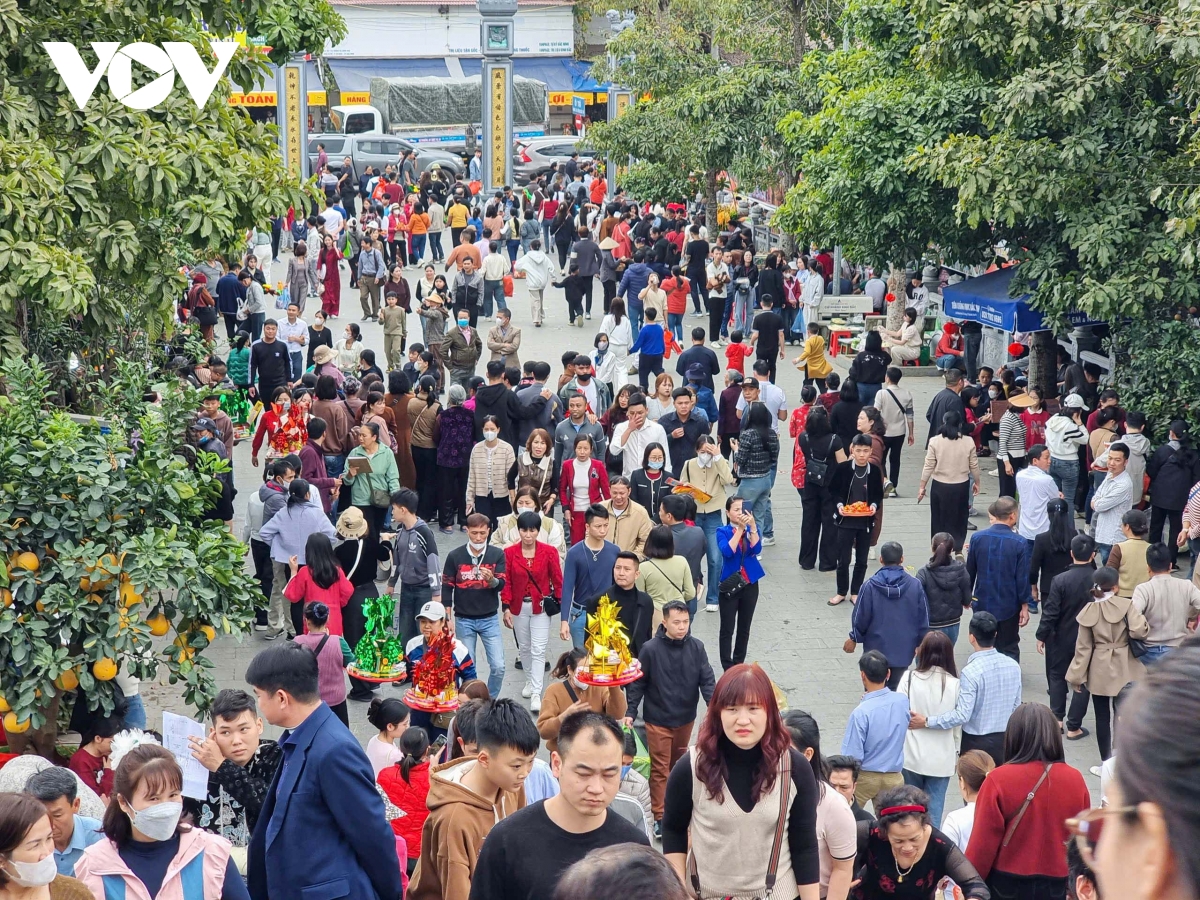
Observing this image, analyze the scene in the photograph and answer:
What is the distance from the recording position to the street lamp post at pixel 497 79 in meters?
32.2

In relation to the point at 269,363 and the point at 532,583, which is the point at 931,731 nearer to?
the point at 532,583

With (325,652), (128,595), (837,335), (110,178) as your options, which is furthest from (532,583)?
(837,335)

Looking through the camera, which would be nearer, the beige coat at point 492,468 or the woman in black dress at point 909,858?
the woman in black dress at point 909,858

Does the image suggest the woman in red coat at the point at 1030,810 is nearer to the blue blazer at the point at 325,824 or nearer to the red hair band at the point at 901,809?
the red hair band at the point at 901,809

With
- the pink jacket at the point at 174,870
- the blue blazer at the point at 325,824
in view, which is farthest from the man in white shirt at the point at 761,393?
the blue blazer at the point at 325,824

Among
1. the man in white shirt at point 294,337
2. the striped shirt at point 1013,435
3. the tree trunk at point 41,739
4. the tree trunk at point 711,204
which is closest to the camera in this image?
the tree trunk at point 41,739

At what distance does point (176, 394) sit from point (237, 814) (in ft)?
8.71

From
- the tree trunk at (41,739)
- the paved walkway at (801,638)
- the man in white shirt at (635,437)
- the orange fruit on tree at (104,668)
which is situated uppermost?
the man in white shirt at (635,437)

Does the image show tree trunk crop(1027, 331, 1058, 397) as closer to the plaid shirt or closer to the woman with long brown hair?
the plaid shirt

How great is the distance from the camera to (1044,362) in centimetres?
1672

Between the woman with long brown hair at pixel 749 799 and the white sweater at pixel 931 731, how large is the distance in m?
3.40

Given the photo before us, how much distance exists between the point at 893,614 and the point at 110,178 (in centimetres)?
579

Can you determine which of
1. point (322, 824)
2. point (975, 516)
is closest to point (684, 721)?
point (322, 824)

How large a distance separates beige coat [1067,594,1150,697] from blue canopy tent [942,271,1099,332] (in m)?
6.45
